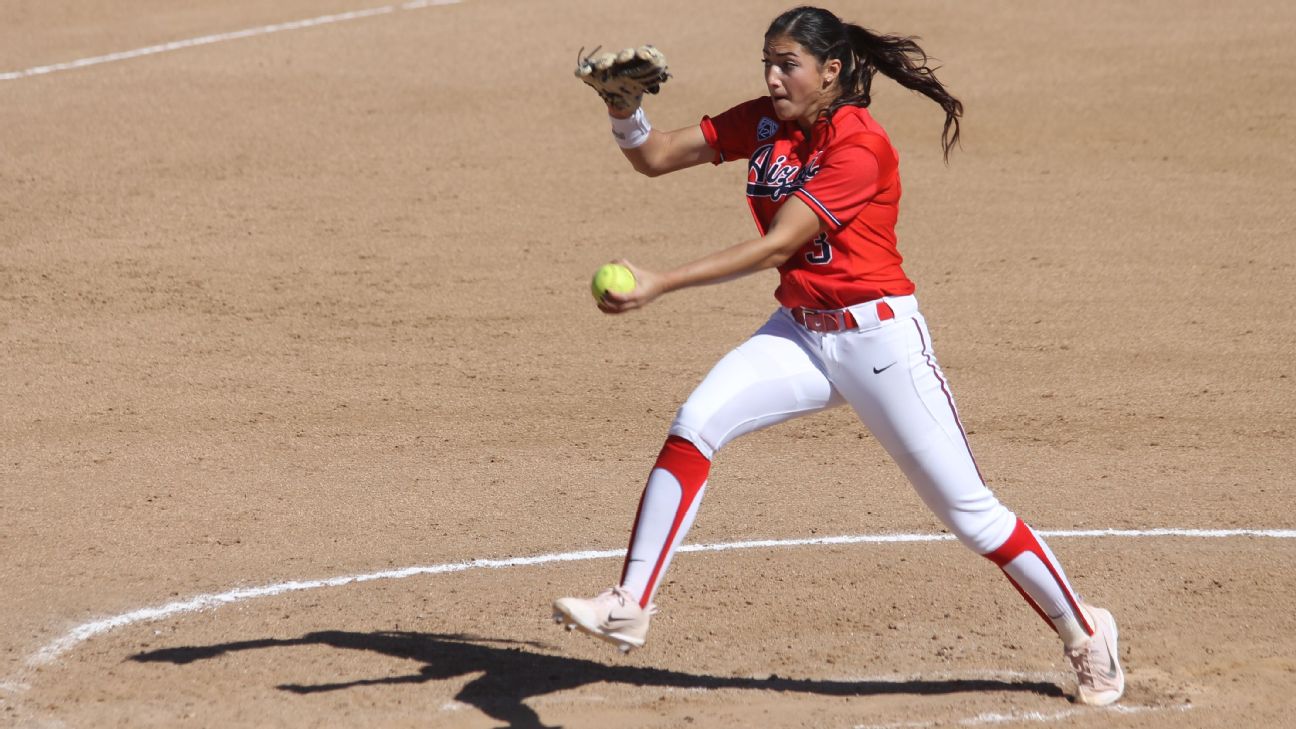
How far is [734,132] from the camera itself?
4.66 metres

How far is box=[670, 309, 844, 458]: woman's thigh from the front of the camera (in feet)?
13.8

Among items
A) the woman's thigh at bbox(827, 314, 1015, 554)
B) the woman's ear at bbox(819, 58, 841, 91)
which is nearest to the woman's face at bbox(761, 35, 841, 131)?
the woman's ear at bbox(819, 58, 841, 91)

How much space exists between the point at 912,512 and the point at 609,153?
19.2 feet

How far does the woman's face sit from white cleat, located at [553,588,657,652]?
149 centimetres

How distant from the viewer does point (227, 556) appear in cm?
588

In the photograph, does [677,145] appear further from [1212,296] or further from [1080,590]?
[1212,296]

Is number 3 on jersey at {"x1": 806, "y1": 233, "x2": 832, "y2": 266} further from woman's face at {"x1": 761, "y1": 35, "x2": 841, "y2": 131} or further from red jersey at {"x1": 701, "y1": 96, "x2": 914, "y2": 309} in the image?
woman's face at {"x1": 761, "y1": 35, "x2": 841, "y2": 131}

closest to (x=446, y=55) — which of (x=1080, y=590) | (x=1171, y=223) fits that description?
(x=1171, y=223)

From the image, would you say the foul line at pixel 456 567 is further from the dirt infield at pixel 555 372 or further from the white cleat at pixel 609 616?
the white cleat at pixel 609 616

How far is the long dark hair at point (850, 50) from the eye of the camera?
14.0ft

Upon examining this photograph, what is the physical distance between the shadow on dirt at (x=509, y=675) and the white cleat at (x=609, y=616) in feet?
2.06

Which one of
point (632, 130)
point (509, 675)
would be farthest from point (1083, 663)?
point (632, 130)

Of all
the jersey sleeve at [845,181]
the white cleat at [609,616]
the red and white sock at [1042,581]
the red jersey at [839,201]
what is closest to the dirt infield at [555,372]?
the red and white sock at [1042,581]

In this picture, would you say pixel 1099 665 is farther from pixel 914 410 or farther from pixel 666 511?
pixel 666 511
